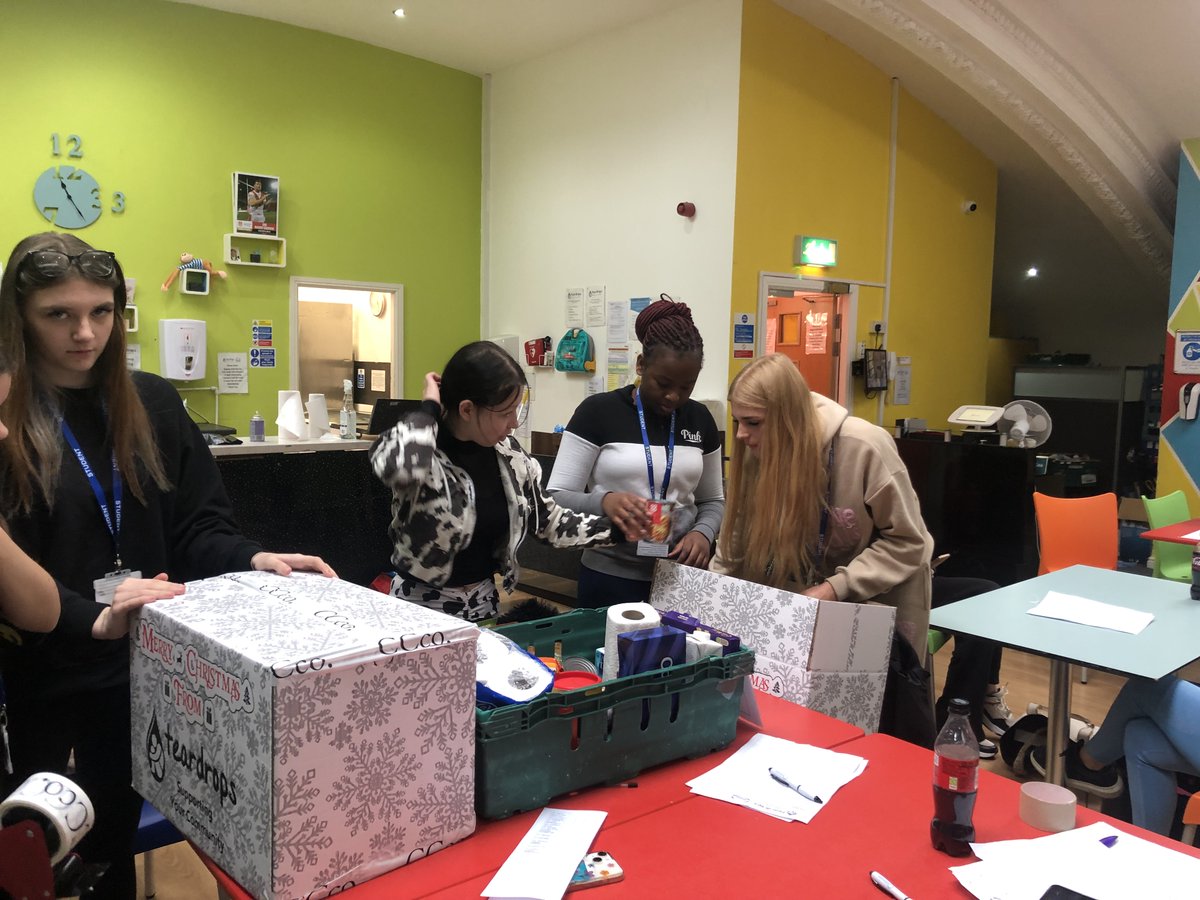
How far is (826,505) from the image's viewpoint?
2.38m

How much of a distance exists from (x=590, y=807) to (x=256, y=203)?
5856mm

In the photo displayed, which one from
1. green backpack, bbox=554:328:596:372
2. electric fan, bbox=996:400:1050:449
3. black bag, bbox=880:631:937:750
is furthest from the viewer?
green backpack, bbox=554:328:596:372

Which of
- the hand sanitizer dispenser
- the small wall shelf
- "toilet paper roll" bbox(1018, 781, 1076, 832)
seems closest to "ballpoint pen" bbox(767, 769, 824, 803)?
"toilet paper roll" bbox(1018, 781, 1076, 832)

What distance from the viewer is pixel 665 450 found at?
2586mm

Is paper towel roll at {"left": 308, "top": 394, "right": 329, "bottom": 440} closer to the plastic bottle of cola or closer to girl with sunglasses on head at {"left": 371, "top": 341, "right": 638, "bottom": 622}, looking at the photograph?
girl with sunglasses on head at {"left": 371, "top": 341, "right": 638, "bottom": 622}

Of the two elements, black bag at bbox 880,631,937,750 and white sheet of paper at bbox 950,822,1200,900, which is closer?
white sheet of paper at bbox 950,822,1200,900

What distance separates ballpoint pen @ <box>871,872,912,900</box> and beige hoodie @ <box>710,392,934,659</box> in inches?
43.8

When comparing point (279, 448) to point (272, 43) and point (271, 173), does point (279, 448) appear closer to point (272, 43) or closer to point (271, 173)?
point (271, 173)

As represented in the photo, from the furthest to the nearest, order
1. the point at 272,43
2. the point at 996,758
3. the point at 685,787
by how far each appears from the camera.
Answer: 1. the point at 272,43
2. the point at 996,758
3. the point at 685,787

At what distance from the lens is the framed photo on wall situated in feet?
20.2

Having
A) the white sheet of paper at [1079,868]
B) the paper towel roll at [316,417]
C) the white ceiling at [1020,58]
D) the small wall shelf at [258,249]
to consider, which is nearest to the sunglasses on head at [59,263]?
the white sheet of paper at [1079,868]

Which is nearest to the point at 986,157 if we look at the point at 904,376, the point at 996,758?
the point at 904,376

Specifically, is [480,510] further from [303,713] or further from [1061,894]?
[1061,894]

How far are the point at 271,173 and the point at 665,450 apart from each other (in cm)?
490
